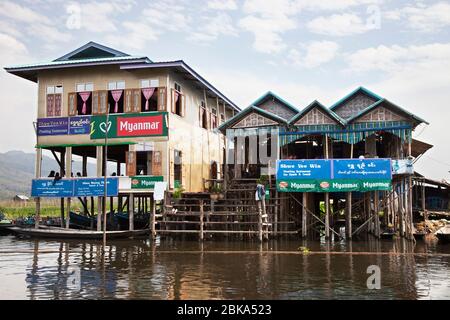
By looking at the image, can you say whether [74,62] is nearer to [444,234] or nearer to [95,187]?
[95,187]

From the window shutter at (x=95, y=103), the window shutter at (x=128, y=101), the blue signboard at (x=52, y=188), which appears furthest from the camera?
the blue signboard at (x=52, y=188)

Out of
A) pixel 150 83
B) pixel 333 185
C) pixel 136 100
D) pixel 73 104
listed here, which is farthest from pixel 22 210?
pixel 333 185

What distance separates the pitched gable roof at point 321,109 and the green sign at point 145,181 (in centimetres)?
705

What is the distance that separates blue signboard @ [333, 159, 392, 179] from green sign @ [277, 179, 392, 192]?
0.19 meters

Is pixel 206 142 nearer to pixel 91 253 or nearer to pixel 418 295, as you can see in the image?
pixel 91 253

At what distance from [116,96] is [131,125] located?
1.76 metres

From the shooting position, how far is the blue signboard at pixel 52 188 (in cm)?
2394

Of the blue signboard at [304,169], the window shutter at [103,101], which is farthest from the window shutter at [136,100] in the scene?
the blue signboard at [304,169]

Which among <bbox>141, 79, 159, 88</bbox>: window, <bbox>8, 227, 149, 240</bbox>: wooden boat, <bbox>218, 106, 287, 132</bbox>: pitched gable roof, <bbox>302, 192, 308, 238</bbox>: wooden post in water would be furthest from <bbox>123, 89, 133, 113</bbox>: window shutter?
<bbox>302, 192, 308, 238</bbox>: wooden post in water

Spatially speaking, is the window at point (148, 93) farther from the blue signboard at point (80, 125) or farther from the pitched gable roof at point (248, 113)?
the pitched gable roof at point (248, 113)

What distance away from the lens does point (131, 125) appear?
2331 cm

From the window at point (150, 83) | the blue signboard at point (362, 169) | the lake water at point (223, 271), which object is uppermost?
the window at point (150, 83)
